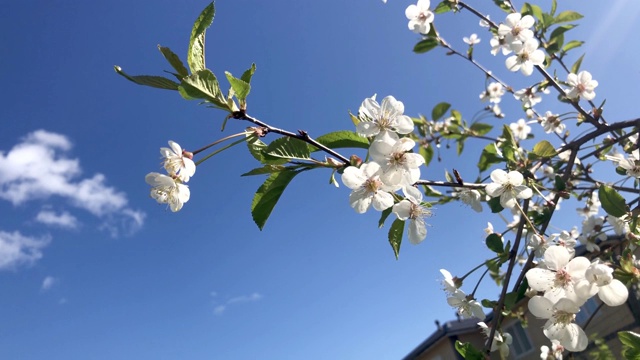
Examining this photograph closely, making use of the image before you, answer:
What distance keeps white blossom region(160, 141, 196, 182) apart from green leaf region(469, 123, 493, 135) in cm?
252

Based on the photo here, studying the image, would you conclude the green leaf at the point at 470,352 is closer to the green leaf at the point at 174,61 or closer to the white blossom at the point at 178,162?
the white blossom at the point at 178,162

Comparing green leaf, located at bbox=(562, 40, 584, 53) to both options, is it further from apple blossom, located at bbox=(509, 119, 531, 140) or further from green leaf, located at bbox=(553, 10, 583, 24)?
apple blossom, located at bbox=(509, 119, 531, 140)

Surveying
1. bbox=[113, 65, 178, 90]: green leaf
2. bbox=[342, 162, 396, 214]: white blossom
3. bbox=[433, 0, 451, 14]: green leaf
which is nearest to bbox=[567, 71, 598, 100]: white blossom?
bbox=[433, 0, 451, 14]: green leaf

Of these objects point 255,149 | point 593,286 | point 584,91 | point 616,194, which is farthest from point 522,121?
point 255,149

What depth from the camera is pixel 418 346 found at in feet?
46.3

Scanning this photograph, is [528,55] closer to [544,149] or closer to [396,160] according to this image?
[544,149]

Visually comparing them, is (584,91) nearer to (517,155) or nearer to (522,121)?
(517,155)

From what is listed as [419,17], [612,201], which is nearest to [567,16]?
[419,17]

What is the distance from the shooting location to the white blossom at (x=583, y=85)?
8.07ft

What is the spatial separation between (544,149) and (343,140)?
0.97 meters

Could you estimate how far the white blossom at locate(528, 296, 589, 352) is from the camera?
108 centimetres

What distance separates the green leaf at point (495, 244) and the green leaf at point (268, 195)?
0.84 meters

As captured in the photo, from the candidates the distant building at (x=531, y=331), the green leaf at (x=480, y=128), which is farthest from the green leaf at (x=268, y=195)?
the distant building at (x=531, y=331)

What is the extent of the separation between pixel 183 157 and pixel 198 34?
0.32 meters
